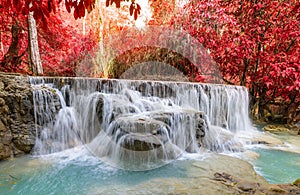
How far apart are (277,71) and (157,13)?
6.57m

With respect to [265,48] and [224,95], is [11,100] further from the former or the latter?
[265,48]

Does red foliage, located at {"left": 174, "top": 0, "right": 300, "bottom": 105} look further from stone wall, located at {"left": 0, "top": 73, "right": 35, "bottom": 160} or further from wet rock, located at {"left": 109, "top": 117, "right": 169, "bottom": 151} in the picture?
stone wall, located at {"left": 0, "top": 73, "right": 35, "bottom": 160}

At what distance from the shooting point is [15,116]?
3732mm

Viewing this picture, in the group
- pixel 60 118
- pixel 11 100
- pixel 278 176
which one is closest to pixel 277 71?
pixel 278 176

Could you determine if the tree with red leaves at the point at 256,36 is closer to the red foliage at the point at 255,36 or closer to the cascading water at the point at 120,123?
the red foliage at the point at 255,36

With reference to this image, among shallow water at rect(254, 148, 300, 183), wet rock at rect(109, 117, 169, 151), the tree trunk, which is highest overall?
the tree trunk

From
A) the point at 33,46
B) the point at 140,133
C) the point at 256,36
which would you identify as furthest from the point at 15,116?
the point at 256,36

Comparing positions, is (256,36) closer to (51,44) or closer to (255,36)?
(255,36)

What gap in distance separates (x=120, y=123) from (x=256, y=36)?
6.12m

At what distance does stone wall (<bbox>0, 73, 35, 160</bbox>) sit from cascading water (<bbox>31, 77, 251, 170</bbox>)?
5.6 inches

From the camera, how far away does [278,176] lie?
3.12 meters

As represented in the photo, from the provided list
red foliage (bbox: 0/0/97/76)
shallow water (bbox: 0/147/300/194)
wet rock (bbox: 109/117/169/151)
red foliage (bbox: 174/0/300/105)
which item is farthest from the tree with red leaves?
red foliage (bbox: 0/0/97/76)

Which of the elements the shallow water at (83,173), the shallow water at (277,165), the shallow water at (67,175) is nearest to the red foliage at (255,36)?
the shallow water at (277,165)

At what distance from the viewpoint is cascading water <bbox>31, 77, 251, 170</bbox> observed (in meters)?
3.34
